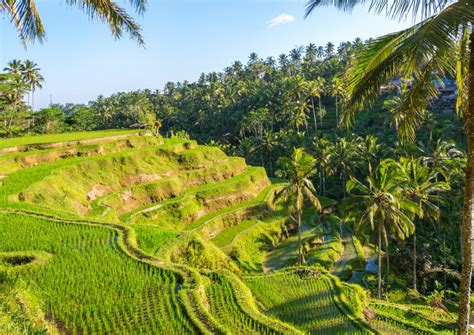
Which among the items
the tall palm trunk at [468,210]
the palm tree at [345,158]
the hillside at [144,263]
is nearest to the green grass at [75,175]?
the hillside at [144,263]

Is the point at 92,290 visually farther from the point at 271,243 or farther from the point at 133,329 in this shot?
the point at 271,243

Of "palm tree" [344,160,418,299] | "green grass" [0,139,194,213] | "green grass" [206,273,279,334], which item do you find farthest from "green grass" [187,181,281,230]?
"green grass" [206,273,279,334]

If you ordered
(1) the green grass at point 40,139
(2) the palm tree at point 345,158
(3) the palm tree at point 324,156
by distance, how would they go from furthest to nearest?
(3) the palm tree at point 324,156 < (2) the palm tree at point 345,158 < (1) the green grass at point 40,139

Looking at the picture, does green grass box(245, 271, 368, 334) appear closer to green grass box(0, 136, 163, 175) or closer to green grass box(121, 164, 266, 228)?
green grass box(121, 164, 266, 228)

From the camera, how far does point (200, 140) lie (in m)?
83.4

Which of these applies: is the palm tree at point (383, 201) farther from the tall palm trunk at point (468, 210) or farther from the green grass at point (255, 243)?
the tall palm trunk at point (468, 210)

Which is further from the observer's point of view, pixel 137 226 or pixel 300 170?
pixel 300 170

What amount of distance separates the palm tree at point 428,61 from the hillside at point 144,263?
6322 millimetres

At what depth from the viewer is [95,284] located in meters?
11.5

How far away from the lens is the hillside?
32.7 ft

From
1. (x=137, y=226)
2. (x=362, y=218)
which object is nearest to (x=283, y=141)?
(x=362, y=218)

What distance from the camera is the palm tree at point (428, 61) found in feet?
20.2

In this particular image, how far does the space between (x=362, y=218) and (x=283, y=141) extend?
43.0 metres

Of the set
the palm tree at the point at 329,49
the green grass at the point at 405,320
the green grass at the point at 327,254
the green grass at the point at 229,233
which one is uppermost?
the palm tree at the point at 329,49
